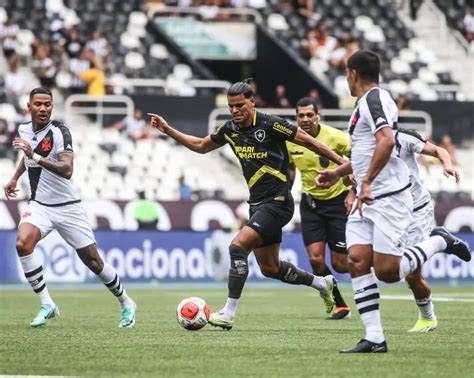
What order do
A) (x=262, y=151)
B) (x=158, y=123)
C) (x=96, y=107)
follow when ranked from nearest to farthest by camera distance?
(x=158, y=123) < (x=262, y=151) < (x=96, y=107)

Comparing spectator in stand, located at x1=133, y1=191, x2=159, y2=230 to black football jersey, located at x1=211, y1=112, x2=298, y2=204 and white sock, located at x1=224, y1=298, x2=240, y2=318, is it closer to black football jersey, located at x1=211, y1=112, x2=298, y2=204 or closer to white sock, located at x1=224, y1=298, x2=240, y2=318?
black football jersey, located at x1=211, y1=112, x2=298, y2=204

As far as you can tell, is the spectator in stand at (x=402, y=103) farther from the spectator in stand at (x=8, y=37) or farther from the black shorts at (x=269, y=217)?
the black shorts at (x=269, y=217)

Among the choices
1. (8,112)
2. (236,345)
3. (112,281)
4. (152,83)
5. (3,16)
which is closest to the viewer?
(236,345)

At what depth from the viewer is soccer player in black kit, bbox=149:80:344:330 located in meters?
13.1

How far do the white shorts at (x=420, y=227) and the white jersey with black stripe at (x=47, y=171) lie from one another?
3722 mm

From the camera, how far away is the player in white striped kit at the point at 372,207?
1020 cm

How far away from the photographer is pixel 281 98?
33.5 m

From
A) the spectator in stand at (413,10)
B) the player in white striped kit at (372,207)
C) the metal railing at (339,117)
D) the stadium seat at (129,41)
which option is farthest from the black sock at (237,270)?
the spectator in stand at (413,10)

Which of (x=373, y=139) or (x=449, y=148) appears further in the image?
(x=449, y=148)

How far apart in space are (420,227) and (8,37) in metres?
20.5

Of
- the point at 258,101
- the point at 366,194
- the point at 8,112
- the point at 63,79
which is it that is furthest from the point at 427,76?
the point at 366,194

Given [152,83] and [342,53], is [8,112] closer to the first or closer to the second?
[152,83]

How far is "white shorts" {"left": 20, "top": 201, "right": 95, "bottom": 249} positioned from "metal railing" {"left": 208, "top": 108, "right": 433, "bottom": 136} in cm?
1791

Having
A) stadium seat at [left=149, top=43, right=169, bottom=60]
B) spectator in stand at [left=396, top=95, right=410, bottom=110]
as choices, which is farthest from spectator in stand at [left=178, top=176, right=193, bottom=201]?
spectator in stand at [left=396, top=95, right=410, bottom=110]
